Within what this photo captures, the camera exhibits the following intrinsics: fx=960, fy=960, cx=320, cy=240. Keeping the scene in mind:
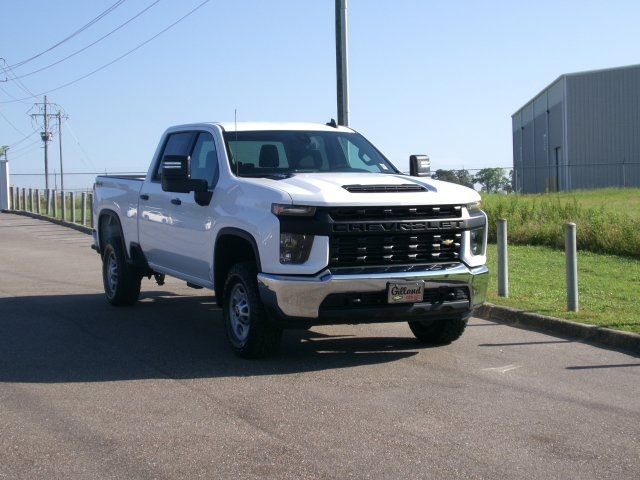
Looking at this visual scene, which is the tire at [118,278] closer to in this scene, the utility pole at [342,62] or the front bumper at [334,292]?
the front bumper at [334,292]

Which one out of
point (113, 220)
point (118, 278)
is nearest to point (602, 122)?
point (113, 220)

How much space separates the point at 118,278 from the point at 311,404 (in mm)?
5361

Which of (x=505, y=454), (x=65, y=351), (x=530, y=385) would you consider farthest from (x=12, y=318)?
(x=505, y=454)

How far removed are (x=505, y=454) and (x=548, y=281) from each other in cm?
816

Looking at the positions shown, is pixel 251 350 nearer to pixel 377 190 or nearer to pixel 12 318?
pixel 377 190

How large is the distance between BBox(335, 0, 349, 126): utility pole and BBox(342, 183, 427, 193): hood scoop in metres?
10.6

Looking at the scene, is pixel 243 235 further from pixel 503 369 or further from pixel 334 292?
pixel 503 369

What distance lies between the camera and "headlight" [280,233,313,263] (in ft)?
25.2

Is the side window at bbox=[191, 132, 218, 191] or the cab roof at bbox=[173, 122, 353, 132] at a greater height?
the cab roof at bbox=[173, 122, 353, 132]

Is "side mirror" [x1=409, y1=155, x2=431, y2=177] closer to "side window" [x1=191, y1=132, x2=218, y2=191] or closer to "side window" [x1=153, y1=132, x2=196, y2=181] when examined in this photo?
"side window" [x1=191, y1=132, x2=218, y2=191]

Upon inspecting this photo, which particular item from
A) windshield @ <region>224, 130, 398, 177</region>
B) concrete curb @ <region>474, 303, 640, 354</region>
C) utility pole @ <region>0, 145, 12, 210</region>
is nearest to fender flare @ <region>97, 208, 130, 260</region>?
windshield @ <region>224, 130, 398, 177</region>

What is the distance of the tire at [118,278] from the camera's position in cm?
1148

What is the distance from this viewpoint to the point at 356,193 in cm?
784

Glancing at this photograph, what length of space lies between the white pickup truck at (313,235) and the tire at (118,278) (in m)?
1.73
